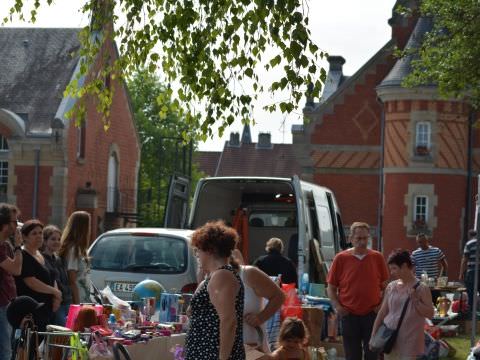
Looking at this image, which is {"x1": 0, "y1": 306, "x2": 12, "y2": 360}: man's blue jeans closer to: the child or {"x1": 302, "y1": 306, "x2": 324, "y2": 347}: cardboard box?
the child

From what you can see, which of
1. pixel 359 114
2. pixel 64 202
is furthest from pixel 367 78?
pixel 64 202

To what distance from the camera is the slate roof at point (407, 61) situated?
50.8 m

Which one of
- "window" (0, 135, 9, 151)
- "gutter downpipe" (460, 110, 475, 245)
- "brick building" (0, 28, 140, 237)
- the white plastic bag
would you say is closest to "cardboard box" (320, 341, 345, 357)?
the white plastic bag

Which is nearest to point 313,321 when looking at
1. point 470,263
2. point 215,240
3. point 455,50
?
point 215,240

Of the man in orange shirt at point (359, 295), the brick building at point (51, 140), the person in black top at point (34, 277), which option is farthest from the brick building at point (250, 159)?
the person in black top at point (34, 277)

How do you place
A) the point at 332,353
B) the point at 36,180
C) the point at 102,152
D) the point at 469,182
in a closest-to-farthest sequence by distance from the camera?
the point at 332,353, the point at 469,182, the point at 36,180, the point at 102,152

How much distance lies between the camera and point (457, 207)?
165 feet

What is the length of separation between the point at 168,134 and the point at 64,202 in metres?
32.4

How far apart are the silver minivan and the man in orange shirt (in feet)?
8.67

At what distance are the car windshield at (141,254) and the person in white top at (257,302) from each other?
250 inches

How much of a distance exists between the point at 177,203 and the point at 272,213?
2256 mm

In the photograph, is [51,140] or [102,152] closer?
[51,140]

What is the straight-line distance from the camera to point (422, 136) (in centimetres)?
5050

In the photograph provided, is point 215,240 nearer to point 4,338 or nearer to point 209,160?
point 4,338
